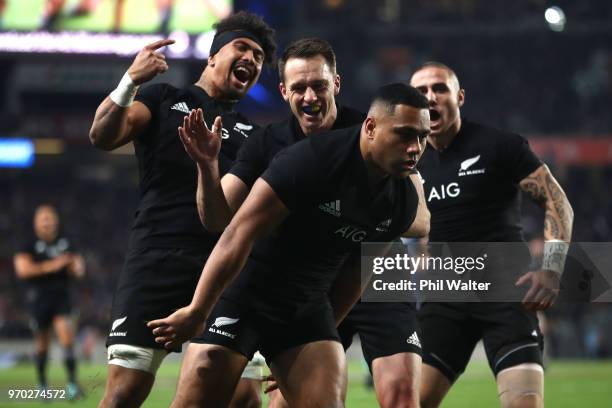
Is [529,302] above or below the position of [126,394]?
above

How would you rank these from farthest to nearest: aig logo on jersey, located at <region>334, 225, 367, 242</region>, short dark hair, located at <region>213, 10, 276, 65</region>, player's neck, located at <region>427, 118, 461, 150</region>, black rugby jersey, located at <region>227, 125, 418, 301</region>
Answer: player's neck, located at <region>427, 118, 461, 150</region>
short dark hair, located at <region>213, 10, 276, 65</region>
aig logo on jersey, located at <region>334, 225, 367, 242</region>
black rugby jersey, located at <region>227, 125, 418, 301</region>

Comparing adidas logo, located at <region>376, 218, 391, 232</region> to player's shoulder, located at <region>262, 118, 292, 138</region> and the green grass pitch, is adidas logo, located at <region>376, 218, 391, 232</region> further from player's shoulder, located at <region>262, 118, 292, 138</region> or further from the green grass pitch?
the green grass pitch

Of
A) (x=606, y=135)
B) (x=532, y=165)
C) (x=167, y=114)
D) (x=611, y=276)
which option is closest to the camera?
(x=167, y=114)

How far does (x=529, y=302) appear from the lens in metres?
5.92

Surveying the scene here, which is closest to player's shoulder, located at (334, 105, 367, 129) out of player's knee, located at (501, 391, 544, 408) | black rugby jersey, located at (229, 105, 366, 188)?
black rugby jersey, located at (229, 105, 366, 188)

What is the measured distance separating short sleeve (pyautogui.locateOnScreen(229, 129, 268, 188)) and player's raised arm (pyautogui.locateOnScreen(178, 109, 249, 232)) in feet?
0.76

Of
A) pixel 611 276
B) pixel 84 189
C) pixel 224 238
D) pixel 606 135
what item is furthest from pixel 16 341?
pixel 224 238

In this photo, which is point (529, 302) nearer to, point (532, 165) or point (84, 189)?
point (532, 165)

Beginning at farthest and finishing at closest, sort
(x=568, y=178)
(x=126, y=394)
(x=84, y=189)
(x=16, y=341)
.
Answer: (x=84, y=189) < (x=568, y=178) < (x=16, y=341) < (x=126, y=394)

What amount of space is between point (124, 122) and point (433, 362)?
244 cm

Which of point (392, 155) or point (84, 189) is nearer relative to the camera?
point (392, 155)

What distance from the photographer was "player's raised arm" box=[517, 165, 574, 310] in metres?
5.91

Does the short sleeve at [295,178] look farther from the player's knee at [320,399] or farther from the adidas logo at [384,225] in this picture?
the player's knee at [320,399]

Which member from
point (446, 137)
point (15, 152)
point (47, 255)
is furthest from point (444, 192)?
point (15, 152)
